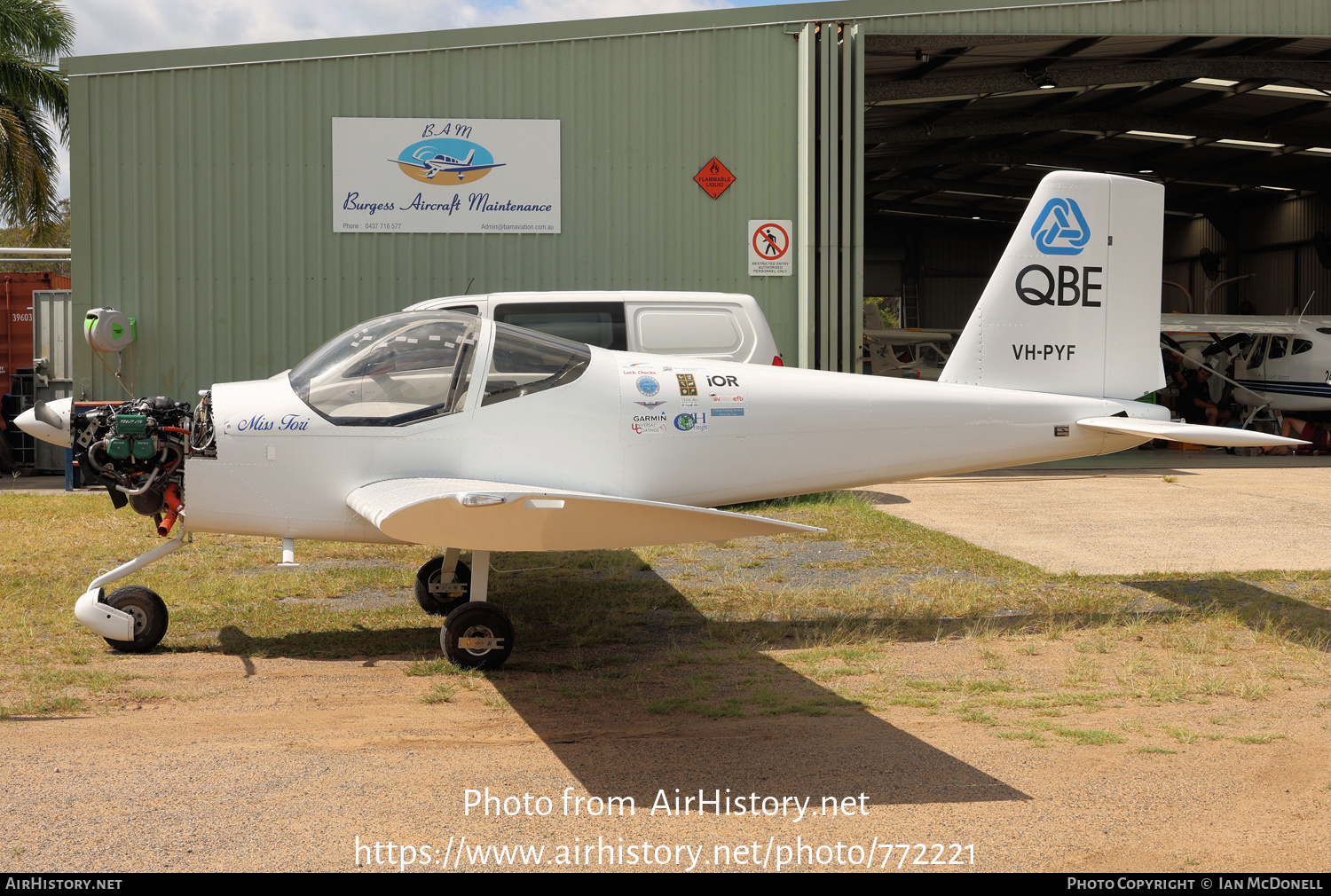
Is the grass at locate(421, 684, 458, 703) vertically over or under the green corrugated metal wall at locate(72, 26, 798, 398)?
under

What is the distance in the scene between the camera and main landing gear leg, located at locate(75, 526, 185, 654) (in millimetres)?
5426

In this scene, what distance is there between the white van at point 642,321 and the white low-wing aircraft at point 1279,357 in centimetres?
1168

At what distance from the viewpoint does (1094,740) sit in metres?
4.25

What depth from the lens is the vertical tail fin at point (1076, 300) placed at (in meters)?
6.35

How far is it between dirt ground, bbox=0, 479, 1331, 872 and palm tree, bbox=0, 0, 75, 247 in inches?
765

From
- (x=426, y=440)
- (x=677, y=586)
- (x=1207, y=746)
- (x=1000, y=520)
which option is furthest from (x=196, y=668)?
(x=1000, y=520)

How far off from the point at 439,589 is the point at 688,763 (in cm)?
279

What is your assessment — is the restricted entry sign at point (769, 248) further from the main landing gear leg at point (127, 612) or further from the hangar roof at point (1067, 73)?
the main landing gear leg at point (127, 612)

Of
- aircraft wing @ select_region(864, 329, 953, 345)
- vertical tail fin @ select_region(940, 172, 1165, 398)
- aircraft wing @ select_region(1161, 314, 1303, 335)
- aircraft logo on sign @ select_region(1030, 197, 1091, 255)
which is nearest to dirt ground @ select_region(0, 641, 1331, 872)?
vertical tail fin @ select_region(940, 172, 1165, 398)

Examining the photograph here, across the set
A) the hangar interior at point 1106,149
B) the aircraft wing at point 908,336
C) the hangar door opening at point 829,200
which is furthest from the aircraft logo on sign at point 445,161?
the aircraft wing at point 908,336

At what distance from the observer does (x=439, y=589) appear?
6.40 metres

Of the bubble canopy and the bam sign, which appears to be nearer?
the bubble canopy

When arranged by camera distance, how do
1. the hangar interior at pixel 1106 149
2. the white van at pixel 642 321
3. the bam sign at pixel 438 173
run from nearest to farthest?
the white van at pixel 642 321 → the bam sign at pixel 438 173 → the hangar interior at pixel 1106 149

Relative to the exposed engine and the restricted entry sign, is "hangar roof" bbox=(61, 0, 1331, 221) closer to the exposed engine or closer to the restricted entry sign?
the restricted entry sign
